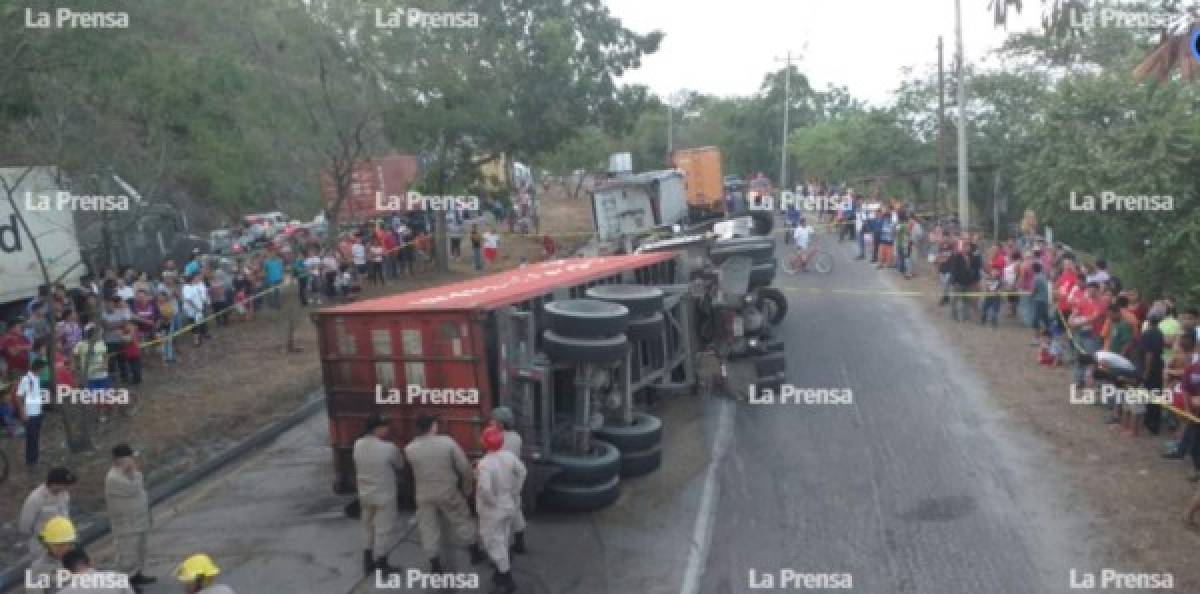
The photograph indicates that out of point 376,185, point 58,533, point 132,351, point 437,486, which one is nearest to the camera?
point 58,533

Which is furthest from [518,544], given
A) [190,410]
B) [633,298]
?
[190,410]

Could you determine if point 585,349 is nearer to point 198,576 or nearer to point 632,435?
point 632,435

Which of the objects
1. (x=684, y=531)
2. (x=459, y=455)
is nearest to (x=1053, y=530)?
(x=684, y=531)

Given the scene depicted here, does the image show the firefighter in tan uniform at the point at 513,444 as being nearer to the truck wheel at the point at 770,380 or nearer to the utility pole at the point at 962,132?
the truck wheel at the point at 770,380

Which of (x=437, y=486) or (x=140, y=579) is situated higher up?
(x=437, y=486)

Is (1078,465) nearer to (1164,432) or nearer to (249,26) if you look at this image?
(1164,432)

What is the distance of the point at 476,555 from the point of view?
31.4 feet

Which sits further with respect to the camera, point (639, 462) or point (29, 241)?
point (29, 241)

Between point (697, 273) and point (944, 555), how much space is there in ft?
23.2

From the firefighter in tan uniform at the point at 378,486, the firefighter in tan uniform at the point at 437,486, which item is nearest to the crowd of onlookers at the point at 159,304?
the firefighter in tan uniform at the point at 378,486

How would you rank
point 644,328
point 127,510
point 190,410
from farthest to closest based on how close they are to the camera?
1. point 190,410
2. point 644,328
3. point 127,510

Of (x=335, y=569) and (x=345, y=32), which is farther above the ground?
(x=345, y=32)

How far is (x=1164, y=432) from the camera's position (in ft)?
41.1

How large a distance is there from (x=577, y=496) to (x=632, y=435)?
131cm
